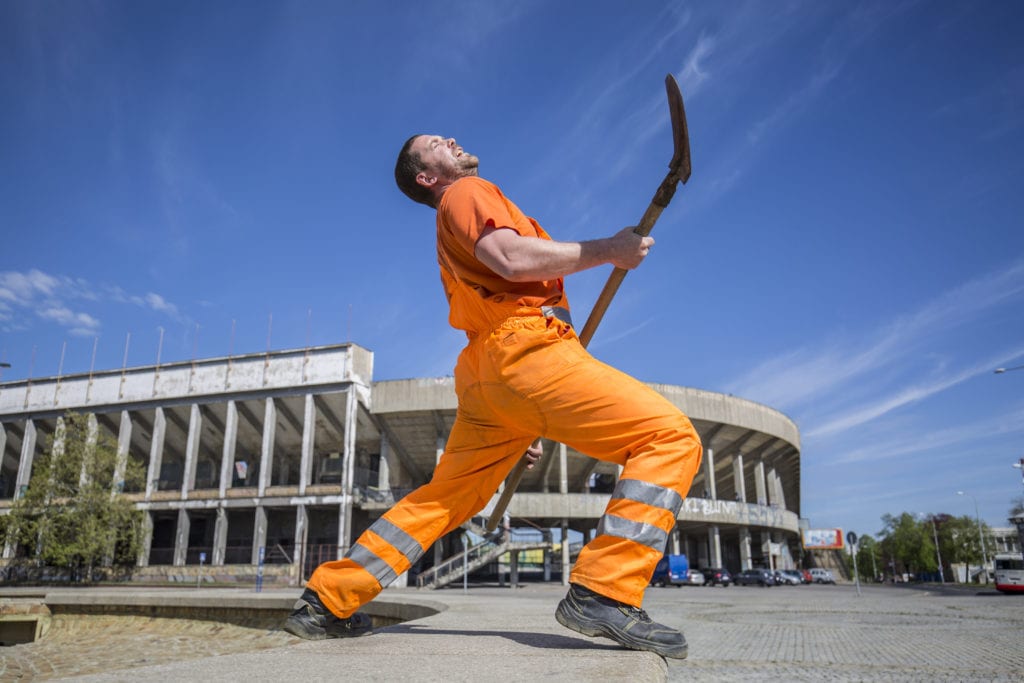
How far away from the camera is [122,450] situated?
123 ft

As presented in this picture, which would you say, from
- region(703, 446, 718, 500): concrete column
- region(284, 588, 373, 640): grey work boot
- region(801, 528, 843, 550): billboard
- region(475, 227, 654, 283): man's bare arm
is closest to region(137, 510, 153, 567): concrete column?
region(703, 446, 718, 500): concrete column

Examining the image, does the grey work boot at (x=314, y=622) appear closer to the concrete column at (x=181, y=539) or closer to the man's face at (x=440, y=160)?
the man's face at (x=440, y=160)

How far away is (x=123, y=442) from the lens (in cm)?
3778

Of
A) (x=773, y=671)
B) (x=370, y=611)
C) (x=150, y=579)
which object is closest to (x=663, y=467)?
(x=773, y=671)

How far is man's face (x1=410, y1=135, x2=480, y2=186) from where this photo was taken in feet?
9.75

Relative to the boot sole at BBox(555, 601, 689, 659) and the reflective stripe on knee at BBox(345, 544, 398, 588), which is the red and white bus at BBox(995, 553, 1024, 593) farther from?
the reflective stripe on knee at BBox(345, 544, 398, 588)

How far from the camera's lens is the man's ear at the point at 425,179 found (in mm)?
2979

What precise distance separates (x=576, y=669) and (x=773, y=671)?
264 centimetres

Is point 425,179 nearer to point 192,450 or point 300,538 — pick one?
point 300,538

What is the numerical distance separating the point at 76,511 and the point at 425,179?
121 feet

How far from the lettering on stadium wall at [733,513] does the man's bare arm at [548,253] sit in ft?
114

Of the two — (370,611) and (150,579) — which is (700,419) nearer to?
(150,579)

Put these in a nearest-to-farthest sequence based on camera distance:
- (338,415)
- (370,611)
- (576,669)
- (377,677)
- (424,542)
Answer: (377,677) < (576,669) < (424,542) < (370,611) < (338,415)

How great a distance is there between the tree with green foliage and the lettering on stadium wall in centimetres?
2794
